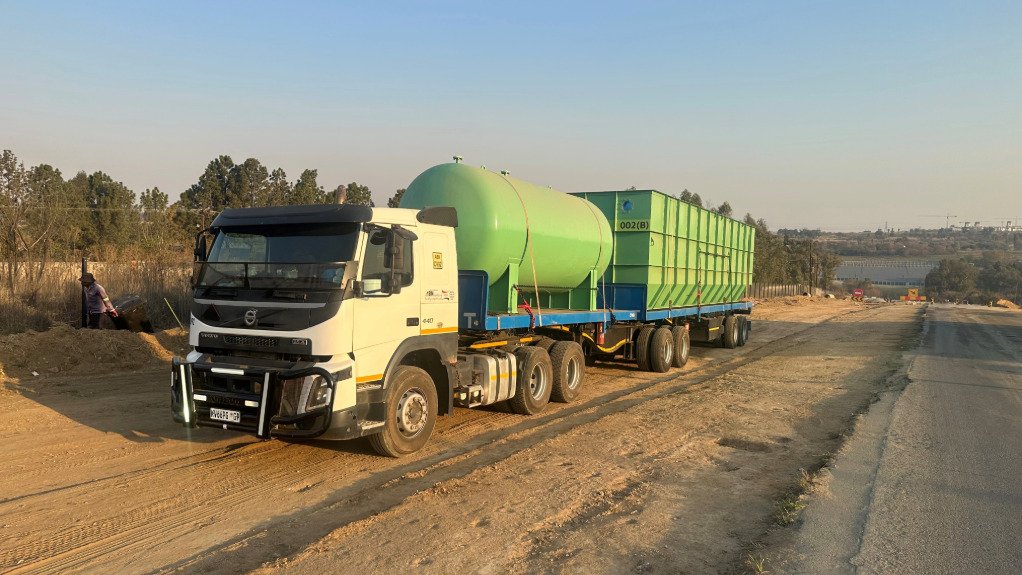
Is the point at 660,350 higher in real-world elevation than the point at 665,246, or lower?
lower

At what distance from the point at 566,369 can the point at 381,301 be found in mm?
4433

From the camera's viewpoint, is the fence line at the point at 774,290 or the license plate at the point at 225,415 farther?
the fence line at the point at 774,290

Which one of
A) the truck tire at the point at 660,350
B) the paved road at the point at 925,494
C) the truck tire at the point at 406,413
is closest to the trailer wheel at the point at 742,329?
the truck tire at the point at 660,350

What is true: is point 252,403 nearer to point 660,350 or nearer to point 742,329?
point 660,350

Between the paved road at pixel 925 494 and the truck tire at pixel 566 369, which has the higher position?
the truck tire at pixel 566 369

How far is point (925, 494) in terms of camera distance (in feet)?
19.3

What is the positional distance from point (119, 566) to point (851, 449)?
7.37 m

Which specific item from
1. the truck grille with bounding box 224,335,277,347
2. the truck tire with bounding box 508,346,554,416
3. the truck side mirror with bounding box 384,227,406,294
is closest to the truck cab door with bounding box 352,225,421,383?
the truck side mirror with bounding box 384,227,406,294

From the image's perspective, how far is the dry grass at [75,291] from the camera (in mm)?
14477

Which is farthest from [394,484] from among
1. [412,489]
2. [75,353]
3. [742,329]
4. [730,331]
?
[742,329]

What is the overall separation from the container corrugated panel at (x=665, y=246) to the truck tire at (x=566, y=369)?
2.88 m

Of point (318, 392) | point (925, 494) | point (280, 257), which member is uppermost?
point (280, 257)

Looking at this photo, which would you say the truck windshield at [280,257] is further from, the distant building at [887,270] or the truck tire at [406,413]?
the distant building at [887,270]

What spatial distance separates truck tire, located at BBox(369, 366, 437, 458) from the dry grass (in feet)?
36.0
